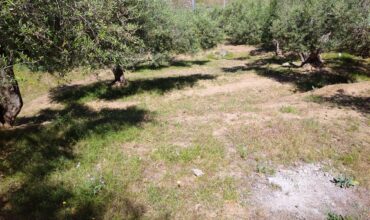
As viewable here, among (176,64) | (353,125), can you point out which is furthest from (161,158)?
(176,64)

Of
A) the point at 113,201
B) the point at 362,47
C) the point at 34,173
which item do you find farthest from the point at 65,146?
the point at 362,47

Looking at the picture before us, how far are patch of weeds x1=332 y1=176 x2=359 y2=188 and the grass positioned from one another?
284mm

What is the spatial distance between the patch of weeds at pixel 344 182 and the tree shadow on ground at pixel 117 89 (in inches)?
697

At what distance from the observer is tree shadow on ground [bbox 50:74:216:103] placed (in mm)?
27219

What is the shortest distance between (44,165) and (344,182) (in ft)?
30.6

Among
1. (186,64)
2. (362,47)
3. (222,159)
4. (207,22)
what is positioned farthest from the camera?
(186,64)

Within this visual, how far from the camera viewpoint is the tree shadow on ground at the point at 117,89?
89.3 feet

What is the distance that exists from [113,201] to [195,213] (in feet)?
7.43

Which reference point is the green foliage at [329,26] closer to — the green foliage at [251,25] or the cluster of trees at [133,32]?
the cluster of trees at [133,32]

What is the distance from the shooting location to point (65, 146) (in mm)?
12672

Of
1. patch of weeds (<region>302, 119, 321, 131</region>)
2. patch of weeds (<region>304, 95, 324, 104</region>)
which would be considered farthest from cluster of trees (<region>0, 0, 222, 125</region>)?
patch of weeds (<region>304, 95, 324, 104</region>)

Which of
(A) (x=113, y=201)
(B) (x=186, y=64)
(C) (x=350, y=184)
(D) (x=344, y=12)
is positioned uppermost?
(D) (x=344, y=12)

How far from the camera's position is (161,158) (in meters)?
11.9

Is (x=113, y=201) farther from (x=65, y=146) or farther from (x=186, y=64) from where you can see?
(x=186, y=64)
